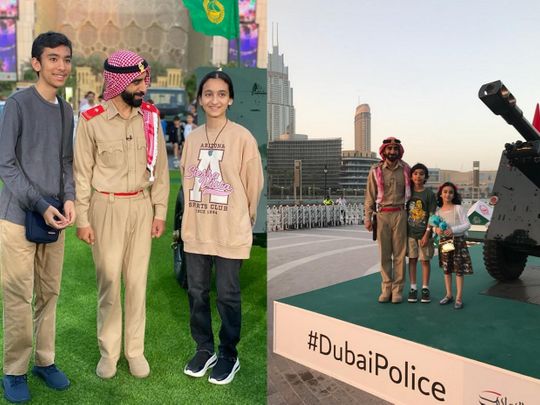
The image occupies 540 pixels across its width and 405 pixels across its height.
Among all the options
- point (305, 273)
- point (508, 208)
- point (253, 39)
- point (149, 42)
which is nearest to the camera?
point (508, 208)

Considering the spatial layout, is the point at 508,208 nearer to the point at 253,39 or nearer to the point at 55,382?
the point at 55,382

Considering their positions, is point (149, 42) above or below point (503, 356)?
above

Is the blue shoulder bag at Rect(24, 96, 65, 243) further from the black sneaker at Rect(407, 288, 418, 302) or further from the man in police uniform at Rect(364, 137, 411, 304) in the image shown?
the black sneaker at Rect(407, 288, 418, 302)

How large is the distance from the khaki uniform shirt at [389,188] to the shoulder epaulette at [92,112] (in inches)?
49.8

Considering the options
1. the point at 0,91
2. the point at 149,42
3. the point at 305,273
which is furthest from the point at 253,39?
the point at 305,273

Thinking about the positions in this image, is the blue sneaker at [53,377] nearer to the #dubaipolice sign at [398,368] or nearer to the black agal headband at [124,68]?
the #dubaipolice sign at [398,368]

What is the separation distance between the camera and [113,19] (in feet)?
95.3

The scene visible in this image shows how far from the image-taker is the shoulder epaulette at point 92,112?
6.33 ft

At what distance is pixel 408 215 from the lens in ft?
7.77

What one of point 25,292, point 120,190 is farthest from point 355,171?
point 25,292

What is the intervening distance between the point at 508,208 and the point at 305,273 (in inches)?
53.0

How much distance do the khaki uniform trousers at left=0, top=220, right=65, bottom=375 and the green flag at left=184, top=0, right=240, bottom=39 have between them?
2.16m

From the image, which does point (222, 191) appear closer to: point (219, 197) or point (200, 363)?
point (219, 197)

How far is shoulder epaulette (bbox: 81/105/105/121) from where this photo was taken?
6.33ft
